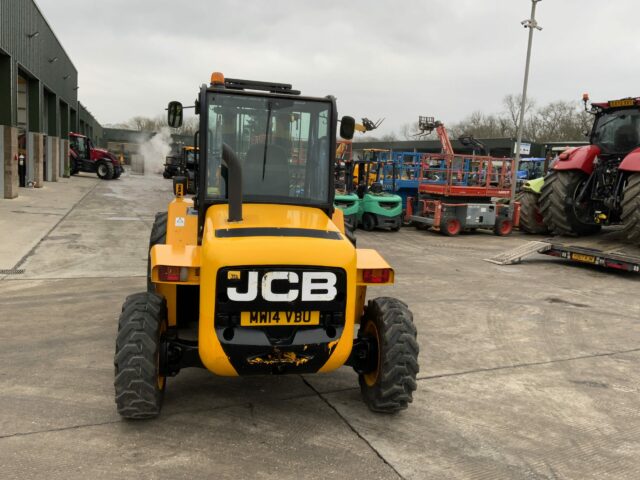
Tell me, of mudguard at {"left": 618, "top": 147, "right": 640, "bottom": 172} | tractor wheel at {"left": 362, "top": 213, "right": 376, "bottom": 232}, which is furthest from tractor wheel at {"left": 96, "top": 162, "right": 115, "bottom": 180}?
mudguard at {"left": 618, "top": 147, "right": 640, "bottom": 172}

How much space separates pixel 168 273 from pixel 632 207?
8696 millimetres

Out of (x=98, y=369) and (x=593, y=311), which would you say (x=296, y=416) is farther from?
(x=593, y=311)

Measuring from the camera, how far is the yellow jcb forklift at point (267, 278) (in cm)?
354

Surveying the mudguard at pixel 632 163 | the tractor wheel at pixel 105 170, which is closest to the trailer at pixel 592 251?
the mudguard at pixel 632 163

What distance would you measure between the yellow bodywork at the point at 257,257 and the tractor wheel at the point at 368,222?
11.6 meters

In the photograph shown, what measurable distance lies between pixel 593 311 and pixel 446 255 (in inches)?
187

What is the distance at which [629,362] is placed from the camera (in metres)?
5.46

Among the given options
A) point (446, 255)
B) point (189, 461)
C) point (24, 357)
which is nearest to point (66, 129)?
point (446, 255)

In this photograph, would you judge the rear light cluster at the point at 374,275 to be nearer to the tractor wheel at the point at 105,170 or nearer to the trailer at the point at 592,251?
the trailer at the point at 592,251

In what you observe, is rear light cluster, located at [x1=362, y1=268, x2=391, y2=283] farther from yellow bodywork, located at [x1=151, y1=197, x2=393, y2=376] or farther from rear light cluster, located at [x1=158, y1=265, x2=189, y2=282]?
rear light cluster, located at [x1=158, y1=265, x2=189, y2=282]

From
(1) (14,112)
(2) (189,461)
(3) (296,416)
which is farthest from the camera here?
(1) (14,112)

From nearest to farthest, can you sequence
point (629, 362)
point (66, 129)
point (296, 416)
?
point (296, 416), point (629, 362), point (66, 129)

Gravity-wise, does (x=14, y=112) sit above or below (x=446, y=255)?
above

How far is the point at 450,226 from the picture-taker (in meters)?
15.8
